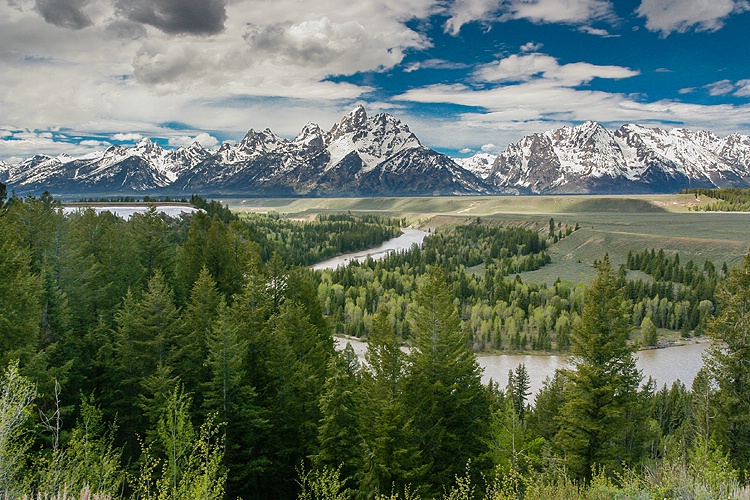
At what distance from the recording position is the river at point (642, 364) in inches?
2667

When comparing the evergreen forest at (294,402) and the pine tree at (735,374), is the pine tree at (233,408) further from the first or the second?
the pine tree at (735,374)

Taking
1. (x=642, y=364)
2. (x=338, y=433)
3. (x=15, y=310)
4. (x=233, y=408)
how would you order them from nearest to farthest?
(x=15, y=310) < (x=338, y=433) < (x=233, y=408) < (x=642, y=364)

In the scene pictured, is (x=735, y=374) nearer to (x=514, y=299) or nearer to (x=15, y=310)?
(x=15, y=310)

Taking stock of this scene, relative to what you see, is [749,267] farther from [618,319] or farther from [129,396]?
[129,396]

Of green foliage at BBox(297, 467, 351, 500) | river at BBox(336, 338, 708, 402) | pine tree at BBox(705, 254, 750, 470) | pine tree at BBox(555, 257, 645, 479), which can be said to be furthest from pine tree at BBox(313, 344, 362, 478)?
river at BBox(336, 338, 708, 402)

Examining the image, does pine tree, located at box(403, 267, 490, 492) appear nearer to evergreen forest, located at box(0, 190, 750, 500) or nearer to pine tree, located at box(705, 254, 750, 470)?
evergreen forest, located at box(0, 190, 750, 500)

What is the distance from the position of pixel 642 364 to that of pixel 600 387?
61.4 metres

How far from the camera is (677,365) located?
74188 mm

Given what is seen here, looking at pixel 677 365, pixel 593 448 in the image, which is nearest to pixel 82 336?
pixel 593 448

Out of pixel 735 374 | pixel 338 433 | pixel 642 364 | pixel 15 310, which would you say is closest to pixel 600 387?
pixel 735 374

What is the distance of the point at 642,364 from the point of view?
74.8 metres

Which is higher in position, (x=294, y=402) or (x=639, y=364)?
(x=294, y=402)

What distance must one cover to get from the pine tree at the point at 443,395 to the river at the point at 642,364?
144 feet

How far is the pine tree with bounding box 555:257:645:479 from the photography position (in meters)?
22.6
